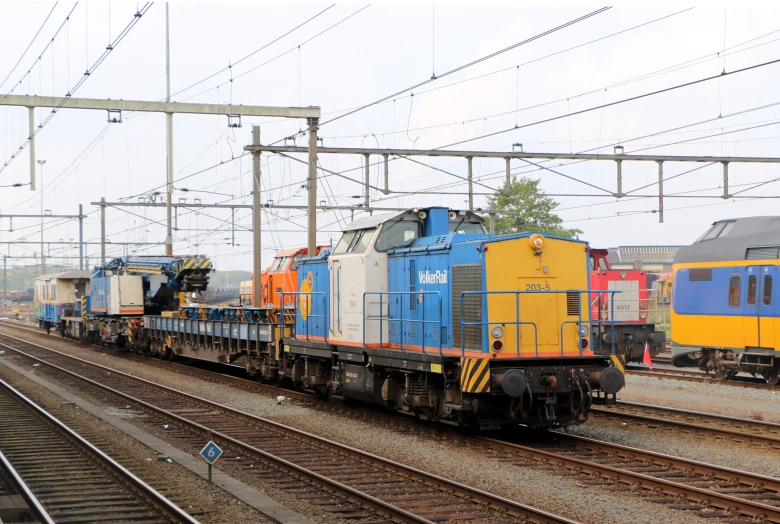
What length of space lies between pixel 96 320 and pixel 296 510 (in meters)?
27.7

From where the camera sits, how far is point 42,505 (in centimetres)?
844

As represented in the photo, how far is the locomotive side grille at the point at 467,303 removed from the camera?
11.5 meters

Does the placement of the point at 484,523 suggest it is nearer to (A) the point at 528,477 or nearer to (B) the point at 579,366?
(A) the point at 528,477

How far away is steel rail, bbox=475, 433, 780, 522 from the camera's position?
7797 mm

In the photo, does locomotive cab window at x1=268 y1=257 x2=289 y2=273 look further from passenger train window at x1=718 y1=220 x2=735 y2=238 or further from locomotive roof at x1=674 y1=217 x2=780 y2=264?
passenger train window at x1=718 y1=220 x2=735 y2=238

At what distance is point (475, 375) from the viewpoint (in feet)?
35.9

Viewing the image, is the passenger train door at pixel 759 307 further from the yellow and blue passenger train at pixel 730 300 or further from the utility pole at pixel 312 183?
the utility pole at pixel 312 183

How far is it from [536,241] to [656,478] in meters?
3.94

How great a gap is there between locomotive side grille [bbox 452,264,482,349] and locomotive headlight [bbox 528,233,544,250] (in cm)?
86

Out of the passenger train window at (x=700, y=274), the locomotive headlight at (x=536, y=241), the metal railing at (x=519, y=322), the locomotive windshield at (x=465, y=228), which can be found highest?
the locomotive windshield at (x=465, y=228)

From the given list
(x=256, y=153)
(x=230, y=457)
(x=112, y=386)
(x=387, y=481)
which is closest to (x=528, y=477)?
(x=387, y=481)

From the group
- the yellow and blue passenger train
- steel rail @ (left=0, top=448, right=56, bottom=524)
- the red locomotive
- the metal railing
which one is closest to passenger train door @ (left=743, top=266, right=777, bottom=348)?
the yellow and blue passenger train

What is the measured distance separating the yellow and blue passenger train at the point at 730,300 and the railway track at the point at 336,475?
35.3 ft

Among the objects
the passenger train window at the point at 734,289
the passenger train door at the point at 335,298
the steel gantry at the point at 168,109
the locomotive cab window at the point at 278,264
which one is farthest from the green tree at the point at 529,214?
the passenger train door at the point at 335,298
